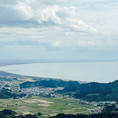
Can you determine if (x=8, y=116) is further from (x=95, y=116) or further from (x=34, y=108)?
(x=95, y=116)

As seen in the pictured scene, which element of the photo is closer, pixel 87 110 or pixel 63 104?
pixel 87 110

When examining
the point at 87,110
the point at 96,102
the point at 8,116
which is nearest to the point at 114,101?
the point at 96,102

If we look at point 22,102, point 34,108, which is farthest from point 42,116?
point 22,102

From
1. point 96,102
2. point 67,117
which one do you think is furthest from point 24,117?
point 96,102

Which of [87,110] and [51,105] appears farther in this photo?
[51,105]

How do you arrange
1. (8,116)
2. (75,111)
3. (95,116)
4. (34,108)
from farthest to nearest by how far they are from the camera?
(34,108)
(75,111)
(8,116)
(95,116)

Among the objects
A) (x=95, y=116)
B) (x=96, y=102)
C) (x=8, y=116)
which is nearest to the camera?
(x=95, y=116)

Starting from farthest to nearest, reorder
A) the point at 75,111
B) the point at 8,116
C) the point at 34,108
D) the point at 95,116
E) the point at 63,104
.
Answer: the point at 63,104 < the point at 34,108 < the point at 75,111 < the point at 8,116 < the point at 95,116

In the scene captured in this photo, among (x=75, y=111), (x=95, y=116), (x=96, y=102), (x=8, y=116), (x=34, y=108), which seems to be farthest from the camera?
(x=96, y=102)

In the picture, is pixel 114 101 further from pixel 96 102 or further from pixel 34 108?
pixel 34 108
